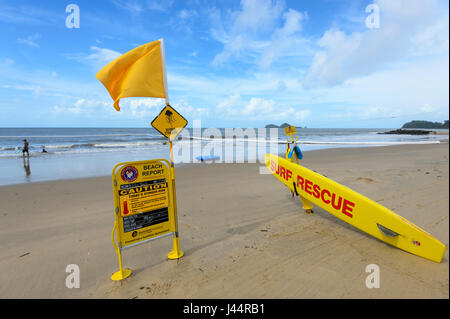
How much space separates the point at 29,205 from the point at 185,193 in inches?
166

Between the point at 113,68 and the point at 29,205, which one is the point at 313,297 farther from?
the point at 29,205

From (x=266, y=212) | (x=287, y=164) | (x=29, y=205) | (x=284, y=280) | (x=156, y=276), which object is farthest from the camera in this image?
(x=29, y=205)

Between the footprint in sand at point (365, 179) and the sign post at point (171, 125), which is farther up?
the sign post at point (171, 125)

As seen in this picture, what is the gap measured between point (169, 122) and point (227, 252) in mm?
2282

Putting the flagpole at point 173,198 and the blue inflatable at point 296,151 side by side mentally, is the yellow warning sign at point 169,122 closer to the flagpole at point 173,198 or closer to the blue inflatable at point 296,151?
the flagpole at point 173,198

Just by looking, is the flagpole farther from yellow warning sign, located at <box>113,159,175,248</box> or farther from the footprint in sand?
the footprint in sand

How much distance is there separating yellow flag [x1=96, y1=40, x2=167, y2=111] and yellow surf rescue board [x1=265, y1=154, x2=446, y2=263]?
129 inches

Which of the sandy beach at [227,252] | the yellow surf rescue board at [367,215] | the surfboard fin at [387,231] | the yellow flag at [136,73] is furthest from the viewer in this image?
the surfboard fin at [387,231]

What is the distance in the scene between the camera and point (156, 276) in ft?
10.1

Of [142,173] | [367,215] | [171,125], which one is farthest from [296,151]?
[142,173]

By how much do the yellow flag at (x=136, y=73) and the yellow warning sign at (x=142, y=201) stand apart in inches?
38.7

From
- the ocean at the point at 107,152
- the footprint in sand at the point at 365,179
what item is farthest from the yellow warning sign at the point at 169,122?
the ocean at the point at 107,152

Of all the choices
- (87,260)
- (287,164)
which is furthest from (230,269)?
(287,164)

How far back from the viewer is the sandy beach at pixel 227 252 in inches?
108
